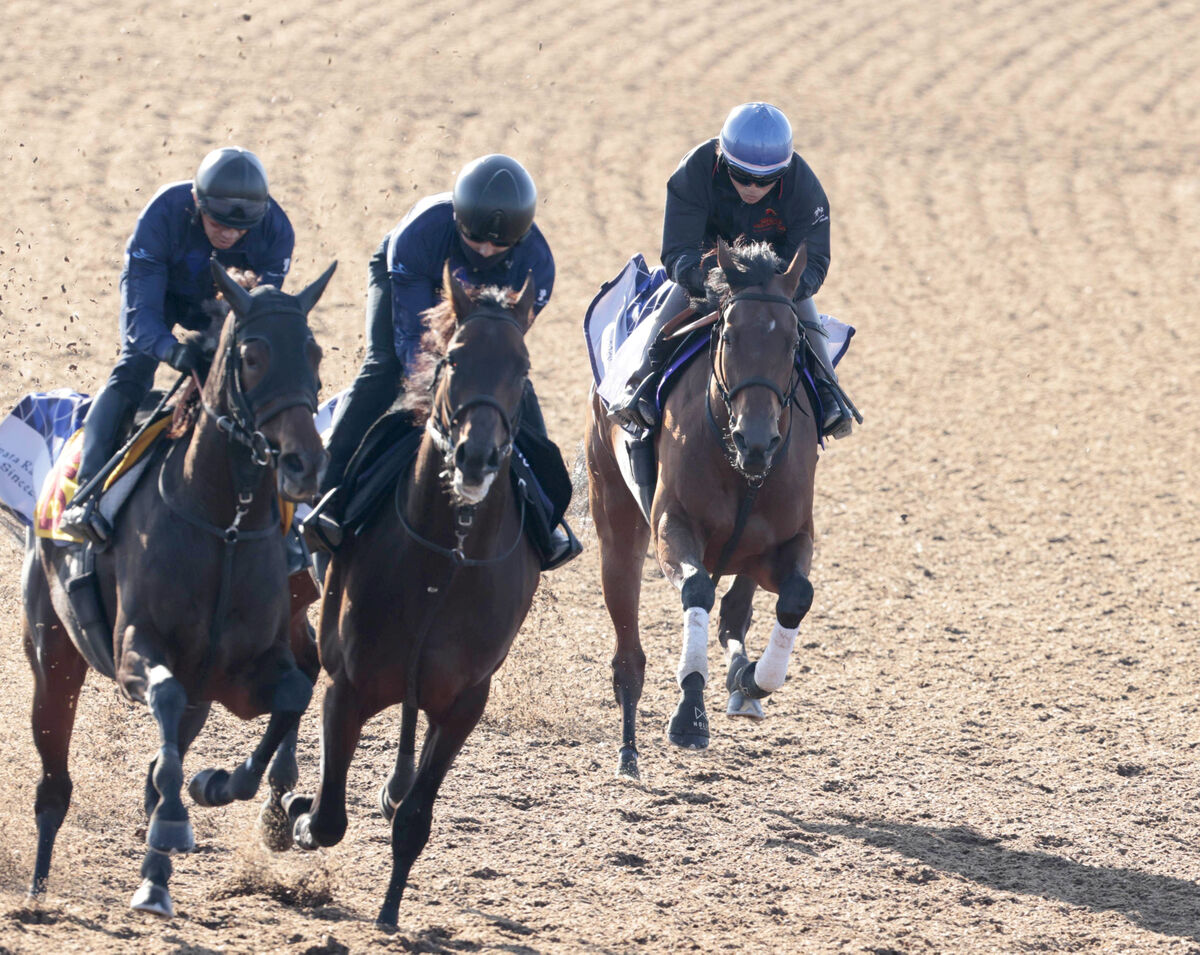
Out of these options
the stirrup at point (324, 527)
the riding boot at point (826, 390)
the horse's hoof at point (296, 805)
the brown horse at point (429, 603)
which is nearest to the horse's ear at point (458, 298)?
the brown horse at point (429, 603)

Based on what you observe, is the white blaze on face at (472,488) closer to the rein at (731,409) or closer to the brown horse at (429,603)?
the brown horse at (429,603)

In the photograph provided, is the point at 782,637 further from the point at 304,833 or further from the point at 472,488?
the point at 472,488

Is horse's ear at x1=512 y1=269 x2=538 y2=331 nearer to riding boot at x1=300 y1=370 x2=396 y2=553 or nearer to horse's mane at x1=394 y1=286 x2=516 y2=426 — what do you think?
horse's mane at x1=394 y1=286 x2=516 y2=426

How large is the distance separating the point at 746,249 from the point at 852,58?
60.7 ft

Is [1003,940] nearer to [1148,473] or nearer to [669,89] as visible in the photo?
[1148,473]

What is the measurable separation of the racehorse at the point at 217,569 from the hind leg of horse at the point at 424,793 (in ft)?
1.64

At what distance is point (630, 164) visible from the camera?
2002cm

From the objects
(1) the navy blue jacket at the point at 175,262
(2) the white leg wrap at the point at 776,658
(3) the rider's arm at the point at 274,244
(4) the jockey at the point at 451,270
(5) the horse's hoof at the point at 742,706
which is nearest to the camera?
(4) the jockey at the point at 451,270

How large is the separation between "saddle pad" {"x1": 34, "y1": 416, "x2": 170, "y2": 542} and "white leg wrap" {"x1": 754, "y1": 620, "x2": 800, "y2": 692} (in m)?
2.80

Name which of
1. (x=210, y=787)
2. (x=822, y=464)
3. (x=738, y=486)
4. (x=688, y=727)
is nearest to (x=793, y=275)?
(x=738, y=486)

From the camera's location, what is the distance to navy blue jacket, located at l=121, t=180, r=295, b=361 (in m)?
5.81

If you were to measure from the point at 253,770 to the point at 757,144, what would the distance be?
3715 millimetres

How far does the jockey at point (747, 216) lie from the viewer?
729 centimetres

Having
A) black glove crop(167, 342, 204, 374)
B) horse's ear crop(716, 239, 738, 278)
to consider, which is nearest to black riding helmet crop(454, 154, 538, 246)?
black glove crop(167, 342, 204, 374)
